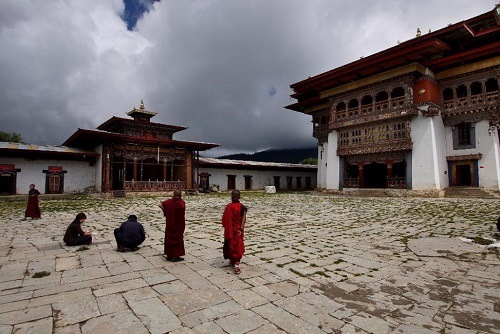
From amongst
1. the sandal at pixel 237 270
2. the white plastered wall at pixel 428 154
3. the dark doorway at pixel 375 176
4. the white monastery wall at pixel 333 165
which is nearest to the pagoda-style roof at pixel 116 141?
the white monastery wall at pixel 333 165

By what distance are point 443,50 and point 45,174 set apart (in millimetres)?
30581

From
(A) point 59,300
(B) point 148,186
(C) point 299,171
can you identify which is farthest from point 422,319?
(C) point 299,171

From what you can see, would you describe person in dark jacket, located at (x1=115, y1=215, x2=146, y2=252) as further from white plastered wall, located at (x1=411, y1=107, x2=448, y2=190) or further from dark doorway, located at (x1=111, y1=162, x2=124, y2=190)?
dark doorway, located at (x1=111, y1=162, x2=124, y2=190)

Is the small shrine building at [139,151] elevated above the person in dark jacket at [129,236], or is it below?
above

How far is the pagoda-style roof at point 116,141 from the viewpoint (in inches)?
885

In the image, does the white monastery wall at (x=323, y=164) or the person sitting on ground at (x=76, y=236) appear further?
the white monastery wall at (x=323, y=164)

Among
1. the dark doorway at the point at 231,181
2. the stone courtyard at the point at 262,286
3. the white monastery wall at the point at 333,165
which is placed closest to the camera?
the stone courtyard at the point at 262,286

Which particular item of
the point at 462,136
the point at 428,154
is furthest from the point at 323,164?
the point at 462,136

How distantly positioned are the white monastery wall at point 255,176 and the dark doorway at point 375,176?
10878mm

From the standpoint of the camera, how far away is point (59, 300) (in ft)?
11.6

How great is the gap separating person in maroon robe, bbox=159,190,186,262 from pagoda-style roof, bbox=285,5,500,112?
20767 millimetres

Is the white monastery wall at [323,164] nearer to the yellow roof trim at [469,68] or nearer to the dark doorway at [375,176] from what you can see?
the dark doorway at [375,176]

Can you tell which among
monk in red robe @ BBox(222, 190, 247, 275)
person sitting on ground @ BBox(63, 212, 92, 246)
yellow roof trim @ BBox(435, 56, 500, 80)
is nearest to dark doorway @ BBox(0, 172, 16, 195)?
person sitting on ground @ BBox(63, 212, 92, 246)

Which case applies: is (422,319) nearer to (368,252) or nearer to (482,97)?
(368,252)
